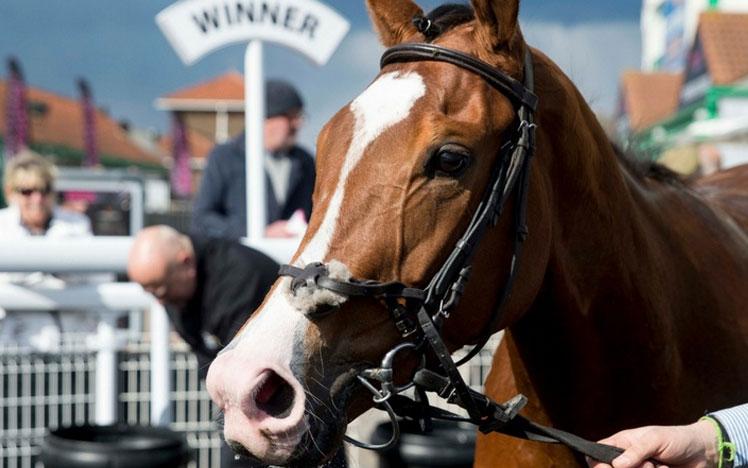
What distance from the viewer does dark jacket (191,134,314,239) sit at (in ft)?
16.4

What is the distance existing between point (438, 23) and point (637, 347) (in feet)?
2.90

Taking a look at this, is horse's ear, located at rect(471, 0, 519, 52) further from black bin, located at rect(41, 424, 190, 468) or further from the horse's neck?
black bin, located at rect(41, 424, 190, 468)

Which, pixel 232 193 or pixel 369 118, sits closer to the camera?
pixel 369 118

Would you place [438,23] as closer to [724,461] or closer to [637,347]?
[637,347]

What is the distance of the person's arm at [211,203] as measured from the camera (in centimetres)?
495

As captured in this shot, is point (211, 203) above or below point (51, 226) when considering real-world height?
above

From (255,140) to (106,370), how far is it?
4.26 feet

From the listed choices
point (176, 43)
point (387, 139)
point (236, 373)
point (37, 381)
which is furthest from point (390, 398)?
point (176, 43)

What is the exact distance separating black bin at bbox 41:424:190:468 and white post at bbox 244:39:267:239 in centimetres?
113

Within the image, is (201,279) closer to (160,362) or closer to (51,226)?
(160,362)

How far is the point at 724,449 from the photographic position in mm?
1890

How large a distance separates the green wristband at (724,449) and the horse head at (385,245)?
0.46m

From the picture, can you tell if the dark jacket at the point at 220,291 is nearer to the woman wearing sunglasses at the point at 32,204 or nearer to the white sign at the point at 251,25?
the white sign at the point at 251,25

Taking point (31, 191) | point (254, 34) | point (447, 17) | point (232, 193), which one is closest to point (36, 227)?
point (31, 191)
